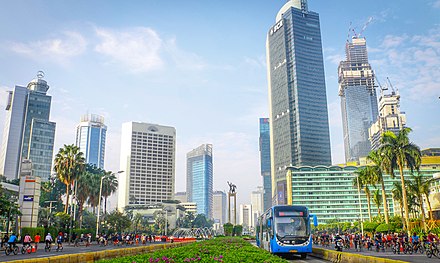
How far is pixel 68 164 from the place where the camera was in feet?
204

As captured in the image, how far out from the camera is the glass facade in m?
173

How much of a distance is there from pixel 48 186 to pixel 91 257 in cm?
7528

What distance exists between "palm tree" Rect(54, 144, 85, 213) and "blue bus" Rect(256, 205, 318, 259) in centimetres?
4555

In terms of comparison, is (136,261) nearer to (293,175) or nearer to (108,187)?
(108,187)

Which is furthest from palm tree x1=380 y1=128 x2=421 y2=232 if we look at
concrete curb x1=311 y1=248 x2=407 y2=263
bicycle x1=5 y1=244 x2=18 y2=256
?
bicycle x1=5 y1=244 x2=18 y2=256

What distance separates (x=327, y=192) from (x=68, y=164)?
138789 mm

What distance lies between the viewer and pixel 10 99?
7510 inches

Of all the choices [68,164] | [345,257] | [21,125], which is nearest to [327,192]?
[68,164]

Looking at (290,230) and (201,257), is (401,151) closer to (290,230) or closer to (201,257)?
(290,230)

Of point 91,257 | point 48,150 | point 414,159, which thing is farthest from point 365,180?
point 48,150

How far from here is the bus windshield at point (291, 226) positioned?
25.2 m

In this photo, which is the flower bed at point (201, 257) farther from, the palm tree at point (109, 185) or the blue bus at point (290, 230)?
the palm tree at point (109, 185)

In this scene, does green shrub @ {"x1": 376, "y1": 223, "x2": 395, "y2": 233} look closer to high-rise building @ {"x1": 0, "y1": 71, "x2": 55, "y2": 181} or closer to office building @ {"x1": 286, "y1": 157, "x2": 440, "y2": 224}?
office building @ {"x1": 286, "y1": 157, "x2": 440, "y2": 224}

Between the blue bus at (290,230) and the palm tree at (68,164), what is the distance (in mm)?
45547
